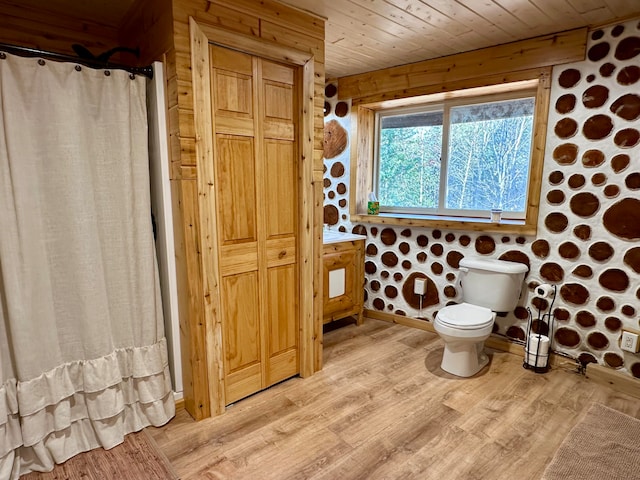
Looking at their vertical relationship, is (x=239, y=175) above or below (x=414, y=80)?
below

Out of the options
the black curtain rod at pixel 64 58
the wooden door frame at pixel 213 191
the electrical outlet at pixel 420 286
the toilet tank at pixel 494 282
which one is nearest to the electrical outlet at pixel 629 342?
the toilet tank at pixel 494 282

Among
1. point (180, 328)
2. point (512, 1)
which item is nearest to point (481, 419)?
point (180, 328)

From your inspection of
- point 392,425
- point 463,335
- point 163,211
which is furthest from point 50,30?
point 463,335

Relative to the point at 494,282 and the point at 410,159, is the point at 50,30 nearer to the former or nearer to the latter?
the point at 410,159

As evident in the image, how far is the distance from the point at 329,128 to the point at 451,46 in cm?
136

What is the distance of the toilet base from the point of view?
8.40 feet

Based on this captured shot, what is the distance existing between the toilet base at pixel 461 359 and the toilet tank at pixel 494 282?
35cm

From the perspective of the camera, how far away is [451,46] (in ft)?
8.99

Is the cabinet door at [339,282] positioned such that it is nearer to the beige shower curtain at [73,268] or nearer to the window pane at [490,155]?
the window pane at [490,155]

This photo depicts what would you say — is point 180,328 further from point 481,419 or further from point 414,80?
point 414,80

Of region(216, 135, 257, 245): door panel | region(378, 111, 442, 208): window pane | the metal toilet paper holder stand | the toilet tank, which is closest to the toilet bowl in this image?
the toilet tank

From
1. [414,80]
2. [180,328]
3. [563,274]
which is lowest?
[180,328]

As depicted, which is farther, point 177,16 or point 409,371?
point 409,371

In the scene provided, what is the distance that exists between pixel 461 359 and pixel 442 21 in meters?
2.23
